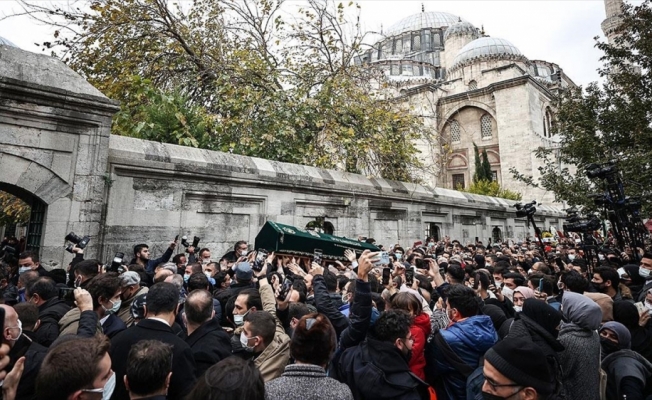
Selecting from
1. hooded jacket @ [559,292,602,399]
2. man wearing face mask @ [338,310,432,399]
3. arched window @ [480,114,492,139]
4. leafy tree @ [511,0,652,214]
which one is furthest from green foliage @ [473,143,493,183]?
man wearing face mask @ [338,310,432,399]

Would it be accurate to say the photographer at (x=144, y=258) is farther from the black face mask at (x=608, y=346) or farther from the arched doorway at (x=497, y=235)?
A: the arched doorway at (x=497, y=235)

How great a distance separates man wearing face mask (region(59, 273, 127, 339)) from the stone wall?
10.4ft

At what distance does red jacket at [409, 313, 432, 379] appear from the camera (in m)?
2.64

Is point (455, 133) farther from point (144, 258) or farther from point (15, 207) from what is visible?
point (144, 258)

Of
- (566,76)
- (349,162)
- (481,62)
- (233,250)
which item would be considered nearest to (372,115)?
(349,162)

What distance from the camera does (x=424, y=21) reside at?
6106cm

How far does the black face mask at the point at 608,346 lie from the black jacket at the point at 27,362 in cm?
387

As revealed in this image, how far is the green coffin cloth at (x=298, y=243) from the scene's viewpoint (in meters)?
5.59

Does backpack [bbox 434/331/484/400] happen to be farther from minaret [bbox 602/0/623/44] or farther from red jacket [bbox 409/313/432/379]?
minaret [bbox 602/0/623/44]

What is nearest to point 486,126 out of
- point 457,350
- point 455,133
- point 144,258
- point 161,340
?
point 455,133

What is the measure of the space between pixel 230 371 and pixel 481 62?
46.1 metres

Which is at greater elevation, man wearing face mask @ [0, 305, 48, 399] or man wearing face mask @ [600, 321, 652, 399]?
man wearing face mask @ [0, 305, 48, 399]

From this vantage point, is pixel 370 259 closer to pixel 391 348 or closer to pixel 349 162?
pixel 391 348

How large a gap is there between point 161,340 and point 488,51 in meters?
46.9
